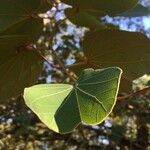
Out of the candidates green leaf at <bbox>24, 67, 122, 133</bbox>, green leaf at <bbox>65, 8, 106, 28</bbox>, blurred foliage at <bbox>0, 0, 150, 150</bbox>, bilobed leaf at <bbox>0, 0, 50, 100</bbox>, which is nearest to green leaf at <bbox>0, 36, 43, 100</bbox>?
bilobed leaf at <bbox>0, 0, 50, 100</bbox>

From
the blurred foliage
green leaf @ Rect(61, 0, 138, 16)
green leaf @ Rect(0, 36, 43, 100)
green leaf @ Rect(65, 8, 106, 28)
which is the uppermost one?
green leaf @ Rect(61, 0, 138, 16)

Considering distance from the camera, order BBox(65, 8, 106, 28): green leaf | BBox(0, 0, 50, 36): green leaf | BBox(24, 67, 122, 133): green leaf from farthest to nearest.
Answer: BBox(65, 8, 106, 28): green leaf → BBox(0, 0, 50, 36): green leaf → BBox(24, 67, 122, 133): green leaf

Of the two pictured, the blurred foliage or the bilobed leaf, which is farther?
the blurred foliage

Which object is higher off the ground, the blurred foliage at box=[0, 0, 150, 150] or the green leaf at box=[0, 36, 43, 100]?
the green leaf at box=[0, 36, 43, 100]

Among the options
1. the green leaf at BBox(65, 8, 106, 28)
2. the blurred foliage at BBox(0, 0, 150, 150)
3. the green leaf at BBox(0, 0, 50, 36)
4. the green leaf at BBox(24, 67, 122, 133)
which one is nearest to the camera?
the green leaf at BBox(24, 67, 122, 133)

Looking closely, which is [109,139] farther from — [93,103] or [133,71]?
[93,103]

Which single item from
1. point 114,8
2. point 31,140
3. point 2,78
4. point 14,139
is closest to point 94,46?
point 114,8

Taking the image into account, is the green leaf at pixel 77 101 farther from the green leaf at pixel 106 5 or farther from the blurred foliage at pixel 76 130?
the blurred foliage at pixel 76 130

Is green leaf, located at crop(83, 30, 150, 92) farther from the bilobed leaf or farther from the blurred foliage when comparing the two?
the blurred foliage

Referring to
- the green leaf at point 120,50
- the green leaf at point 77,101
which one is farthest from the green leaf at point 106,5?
the green leaf at point 77,101

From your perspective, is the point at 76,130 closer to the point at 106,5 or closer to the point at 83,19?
the point at 83,19
